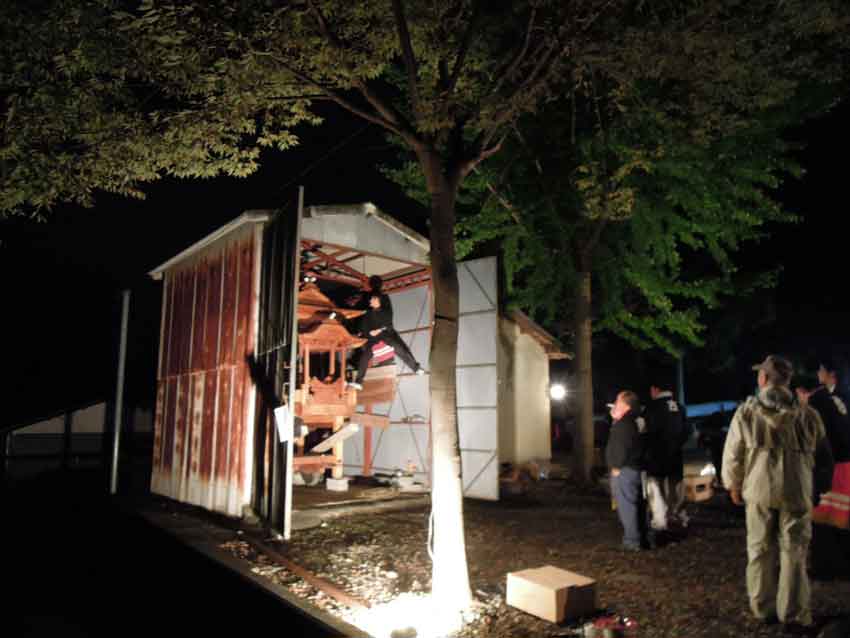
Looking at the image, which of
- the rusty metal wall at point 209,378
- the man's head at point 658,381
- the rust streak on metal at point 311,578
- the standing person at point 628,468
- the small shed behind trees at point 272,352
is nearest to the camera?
the rust streak on metal at point 311,578

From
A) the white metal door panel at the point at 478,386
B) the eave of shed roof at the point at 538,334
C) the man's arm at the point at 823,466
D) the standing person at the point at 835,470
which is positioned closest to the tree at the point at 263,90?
the man's arm at the point at 823,466

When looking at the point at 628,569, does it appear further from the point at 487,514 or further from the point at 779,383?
the point at 487,514

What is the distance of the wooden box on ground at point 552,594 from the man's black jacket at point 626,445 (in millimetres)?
2275

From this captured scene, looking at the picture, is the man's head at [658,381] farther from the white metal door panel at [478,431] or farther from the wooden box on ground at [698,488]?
the white metal door panel at [478,431]

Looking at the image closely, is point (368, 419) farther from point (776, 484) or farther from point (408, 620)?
point (776, 484)

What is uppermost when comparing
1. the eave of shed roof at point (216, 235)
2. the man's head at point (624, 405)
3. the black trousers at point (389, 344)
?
the eave of shed roof at point (216, 235)

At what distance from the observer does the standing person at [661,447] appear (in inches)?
324

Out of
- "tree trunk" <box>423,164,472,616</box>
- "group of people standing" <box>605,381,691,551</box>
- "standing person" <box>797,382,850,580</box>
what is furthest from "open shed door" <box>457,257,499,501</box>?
"tree trunk" <box>423,164,472,616</box>

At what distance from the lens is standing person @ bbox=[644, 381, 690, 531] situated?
8234 mm

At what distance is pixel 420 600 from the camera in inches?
224

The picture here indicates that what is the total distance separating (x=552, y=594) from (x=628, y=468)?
9.14ft

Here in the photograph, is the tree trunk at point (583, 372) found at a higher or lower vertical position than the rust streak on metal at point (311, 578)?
higher

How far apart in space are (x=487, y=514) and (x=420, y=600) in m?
4.52

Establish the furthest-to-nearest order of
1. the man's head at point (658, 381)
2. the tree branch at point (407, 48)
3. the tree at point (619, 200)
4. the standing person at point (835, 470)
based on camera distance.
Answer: the tree at point (619, 200) → the man's head at point (658, 381) → the standing person at point (835, 470) → the tree branch at point (407, 48)
